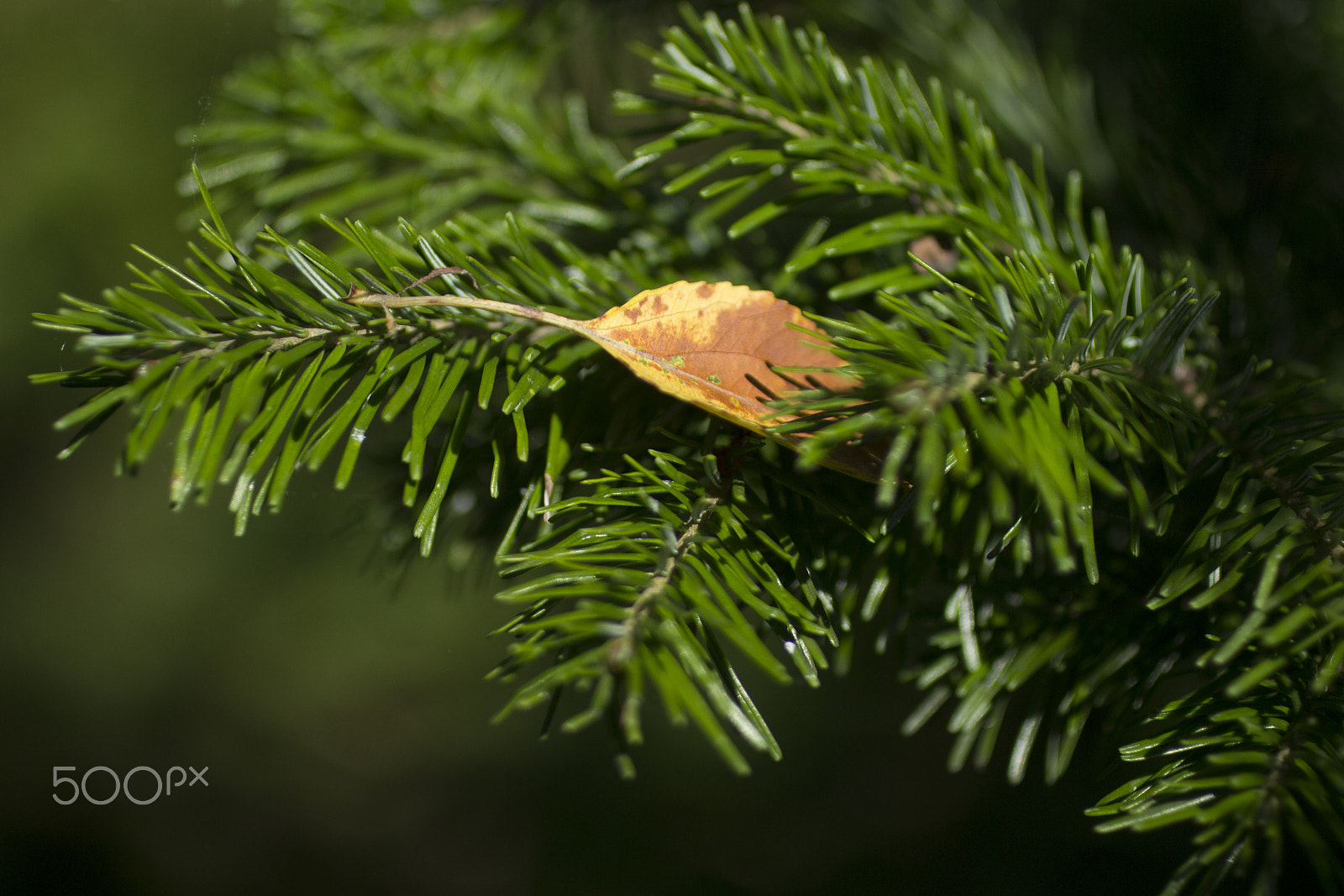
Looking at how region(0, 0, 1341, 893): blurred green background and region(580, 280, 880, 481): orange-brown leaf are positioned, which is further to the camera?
region(0, 0, 1341, 893): blurred green background

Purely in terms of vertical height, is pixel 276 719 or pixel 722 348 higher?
pixel 722 348

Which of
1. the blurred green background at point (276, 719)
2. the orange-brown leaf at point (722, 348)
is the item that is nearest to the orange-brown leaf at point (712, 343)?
the orange-brown leaf at point (722, 348)

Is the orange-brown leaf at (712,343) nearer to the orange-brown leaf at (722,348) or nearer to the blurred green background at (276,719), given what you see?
the orange-brown leaf at (722,348)

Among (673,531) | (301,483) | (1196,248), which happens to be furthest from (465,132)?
(301,483)

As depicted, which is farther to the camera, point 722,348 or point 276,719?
point 276,719

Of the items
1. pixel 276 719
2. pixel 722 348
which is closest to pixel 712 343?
pixel 722 348

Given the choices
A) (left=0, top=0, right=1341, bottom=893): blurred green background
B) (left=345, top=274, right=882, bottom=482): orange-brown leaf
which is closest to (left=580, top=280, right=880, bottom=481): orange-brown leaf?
(left=345, top=274, right=882, bottom=482): orange-brown leaf

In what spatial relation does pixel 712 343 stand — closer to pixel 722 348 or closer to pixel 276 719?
pixel 722 348

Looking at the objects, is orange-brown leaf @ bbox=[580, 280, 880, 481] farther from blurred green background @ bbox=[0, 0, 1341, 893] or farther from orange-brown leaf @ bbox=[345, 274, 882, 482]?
blurred green background @ bbox=[0, 0, 1341, 893]
